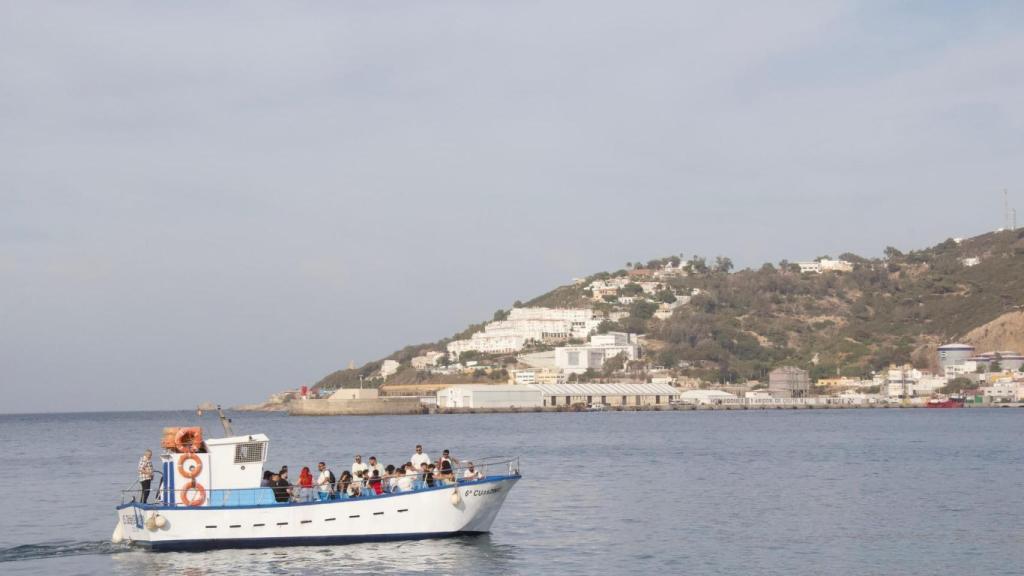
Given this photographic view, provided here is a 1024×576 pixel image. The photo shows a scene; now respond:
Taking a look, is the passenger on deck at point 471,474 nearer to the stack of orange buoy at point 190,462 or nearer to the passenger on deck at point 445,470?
the passenger on deck at point 445,470

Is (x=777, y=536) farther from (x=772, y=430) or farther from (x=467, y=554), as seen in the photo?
(x=772, y=430)

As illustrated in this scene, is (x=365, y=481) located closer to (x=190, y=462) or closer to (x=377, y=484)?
(x=377, y=484)

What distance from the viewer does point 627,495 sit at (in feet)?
171

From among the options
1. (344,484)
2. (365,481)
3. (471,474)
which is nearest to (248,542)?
(344,484)

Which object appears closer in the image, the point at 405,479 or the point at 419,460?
the point at 405,479

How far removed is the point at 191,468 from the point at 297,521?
11.4 ft

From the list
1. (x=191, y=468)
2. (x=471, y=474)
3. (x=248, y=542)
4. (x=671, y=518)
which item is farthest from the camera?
(x=671, y=518)

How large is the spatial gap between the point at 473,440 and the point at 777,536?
72882mm

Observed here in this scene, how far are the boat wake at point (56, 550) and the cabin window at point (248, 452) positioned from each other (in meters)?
4.52

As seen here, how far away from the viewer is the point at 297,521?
35.1 metres

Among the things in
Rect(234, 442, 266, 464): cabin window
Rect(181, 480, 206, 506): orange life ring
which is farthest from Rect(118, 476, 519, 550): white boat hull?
Rect(234, 442, 266, 464): cabin window

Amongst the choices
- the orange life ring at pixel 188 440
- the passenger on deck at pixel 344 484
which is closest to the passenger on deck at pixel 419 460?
the passenger on deck at pixel 344 484

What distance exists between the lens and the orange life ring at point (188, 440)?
118ft

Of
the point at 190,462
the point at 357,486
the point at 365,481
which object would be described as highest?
the point at 190,462
